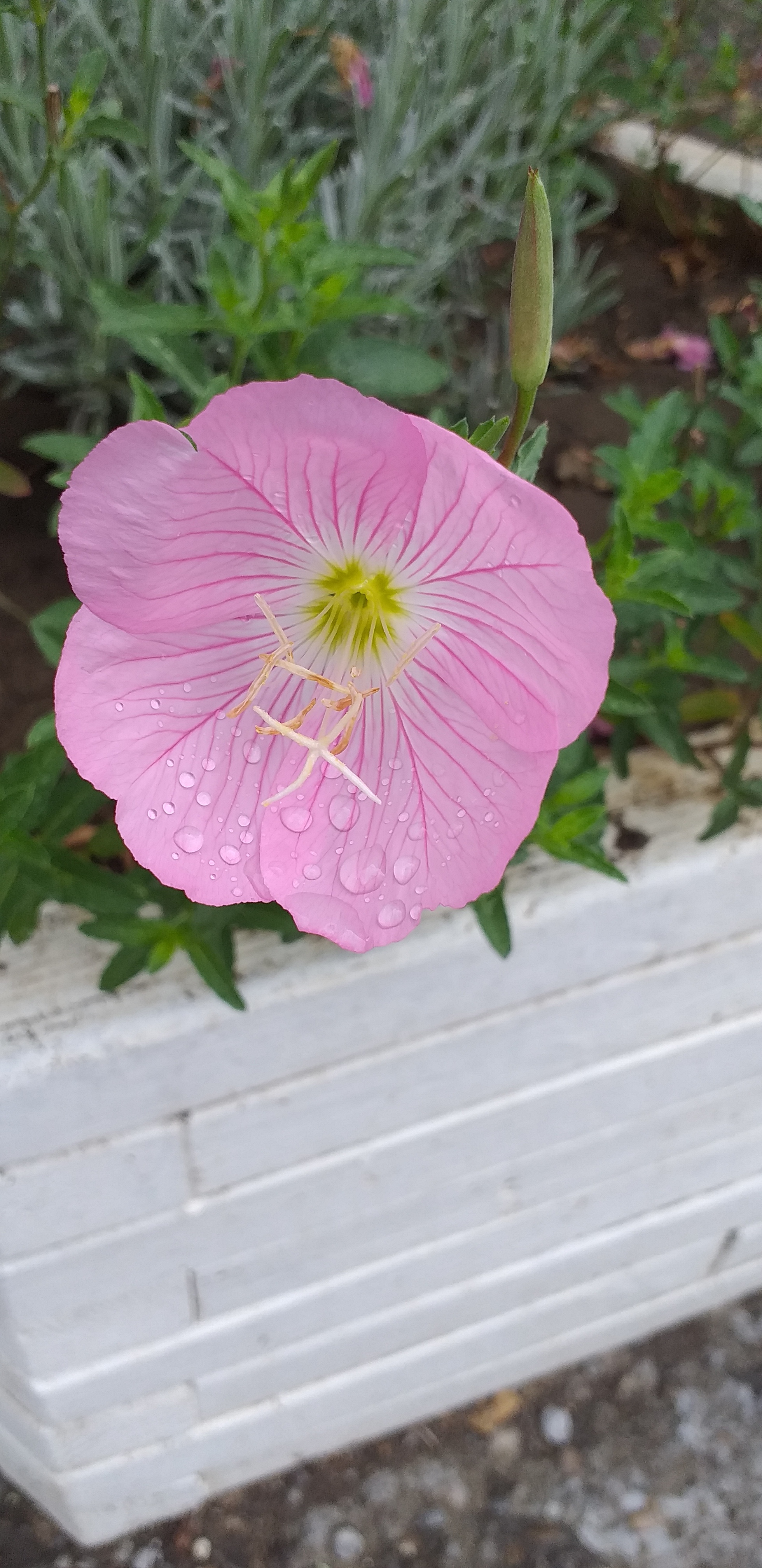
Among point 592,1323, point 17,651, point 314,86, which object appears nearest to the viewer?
point 17,651

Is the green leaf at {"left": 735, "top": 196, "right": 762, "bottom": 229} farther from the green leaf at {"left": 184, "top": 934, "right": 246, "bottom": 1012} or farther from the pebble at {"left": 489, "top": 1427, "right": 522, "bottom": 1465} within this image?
the pebble at {"left": 489, "top": 1427, "right": 522, "bottom": 1465}

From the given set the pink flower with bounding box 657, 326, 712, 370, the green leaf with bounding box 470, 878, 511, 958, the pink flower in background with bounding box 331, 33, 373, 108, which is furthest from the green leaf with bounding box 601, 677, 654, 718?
the pink flower with bounding box 657, 326, 712, 370

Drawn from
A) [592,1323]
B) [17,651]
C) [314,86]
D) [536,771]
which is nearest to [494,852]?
[536,771]

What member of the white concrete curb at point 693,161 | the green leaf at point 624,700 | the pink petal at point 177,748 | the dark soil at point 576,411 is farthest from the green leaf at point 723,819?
the white concrete curb at point 693,161

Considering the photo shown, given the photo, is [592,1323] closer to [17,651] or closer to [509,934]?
[509,934]

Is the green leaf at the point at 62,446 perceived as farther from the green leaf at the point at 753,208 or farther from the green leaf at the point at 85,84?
the green leaf at the point at 753,208

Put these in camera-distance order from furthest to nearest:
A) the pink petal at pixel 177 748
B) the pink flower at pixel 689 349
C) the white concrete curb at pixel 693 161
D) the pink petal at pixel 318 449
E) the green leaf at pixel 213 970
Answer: the white concrete curb at pixel 693 161
the pink flower at pixel 689 349
the green leaf at pixel 213 970
the pink petal at pixel 177 748
the pink petal at pixel 318 449
